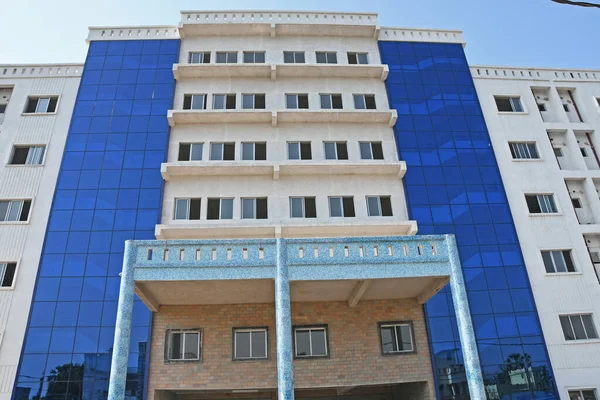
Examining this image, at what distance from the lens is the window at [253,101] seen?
22.9 m

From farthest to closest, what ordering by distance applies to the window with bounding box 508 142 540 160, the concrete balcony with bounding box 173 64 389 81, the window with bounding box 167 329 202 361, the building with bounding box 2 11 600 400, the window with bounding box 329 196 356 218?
the concrete balcony with bounding box 173 64 389 81, the window with bounding box 508 142 540 160, the window with bounding box 329 196 356 218, the window with bounding box 167 329 202 361, the building with bounding box 2 11 600 400

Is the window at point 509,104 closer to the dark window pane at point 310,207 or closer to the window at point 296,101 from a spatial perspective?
the window at point 296,101

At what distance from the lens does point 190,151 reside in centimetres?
2167

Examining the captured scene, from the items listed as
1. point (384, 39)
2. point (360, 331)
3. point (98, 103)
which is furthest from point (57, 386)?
point (384, 39)

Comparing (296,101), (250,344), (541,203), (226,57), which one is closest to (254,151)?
(296,101)

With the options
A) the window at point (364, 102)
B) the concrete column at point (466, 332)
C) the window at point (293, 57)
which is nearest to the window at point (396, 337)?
the concrete column at point (466, 332)

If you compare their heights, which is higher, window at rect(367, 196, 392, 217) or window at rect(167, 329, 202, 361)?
window at rect(367, 196, 392, 217)

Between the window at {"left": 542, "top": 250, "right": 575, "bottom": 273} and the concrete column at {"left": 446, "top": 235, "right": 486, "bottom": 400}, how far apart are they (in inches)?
333

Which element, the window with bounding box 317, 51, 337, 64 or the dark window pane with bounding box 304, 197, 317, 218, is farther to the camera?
the window with bounding box 317, 51, 337, 64

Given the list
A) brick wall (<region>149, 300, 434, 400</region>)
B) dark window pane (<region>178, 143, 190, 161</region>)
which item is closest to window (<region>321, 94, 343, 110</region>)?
dark window pane (<region>178, 143, 190, 161</region>)

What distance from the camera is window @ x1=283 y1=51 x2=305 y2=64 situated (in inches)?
961

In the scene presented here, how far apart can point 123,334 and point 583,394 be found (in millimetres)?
17071

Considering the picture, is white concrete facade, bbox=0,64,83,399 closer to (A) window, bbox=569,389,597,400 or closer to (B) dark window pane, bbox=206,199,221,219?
(B) dark window pane, bbox=206,199,221,219

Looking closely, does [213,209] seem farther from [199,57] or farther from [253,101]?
[199,57]
